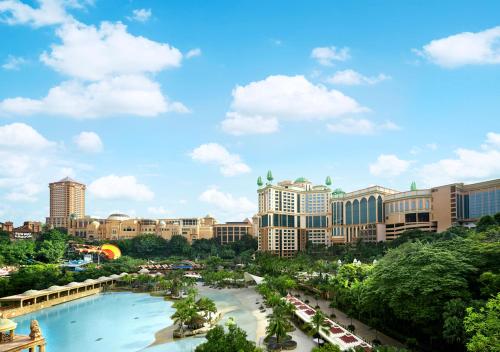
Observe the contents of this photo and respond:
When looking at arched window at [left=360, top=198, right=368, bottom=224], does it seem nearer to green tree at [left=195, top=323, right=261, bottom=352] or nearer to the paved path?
the paved path

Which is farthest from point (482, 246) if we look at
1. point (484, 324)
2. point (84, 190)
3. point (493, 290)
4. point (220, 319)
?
point (84, 190)

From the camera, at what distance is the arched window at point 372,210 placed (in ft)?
299

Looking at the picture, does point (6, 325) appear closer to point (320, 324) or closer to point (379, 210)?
point (320, 324)

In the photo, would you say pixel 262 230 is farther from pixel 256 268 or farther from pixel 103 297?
pixel 103 297

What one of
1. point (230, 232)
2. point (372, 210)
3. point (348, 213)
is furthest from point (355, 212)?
point (230, 232)

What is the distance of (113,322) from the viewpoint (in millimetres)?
43062

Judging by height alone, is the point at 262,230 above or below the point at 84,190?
below

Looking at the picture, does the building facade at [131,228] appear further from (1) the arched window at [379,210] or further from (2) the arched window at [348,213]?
(1) the arched window at [379,210]

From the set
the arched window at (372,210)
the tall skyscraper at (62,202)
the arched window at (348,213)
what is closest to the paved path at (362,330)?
the arched window at (372,210)

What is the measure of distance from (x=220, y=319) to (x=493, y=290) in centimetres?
2710

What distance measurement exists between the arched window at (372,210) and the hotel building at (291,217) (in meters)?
17.2

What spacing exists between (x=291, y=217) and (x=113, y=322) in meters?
71.3

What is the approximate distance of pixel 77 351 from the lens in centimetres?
3269

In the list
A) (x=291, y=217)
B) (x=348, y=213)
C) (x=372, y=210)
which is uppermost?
(x=372, y=210)
